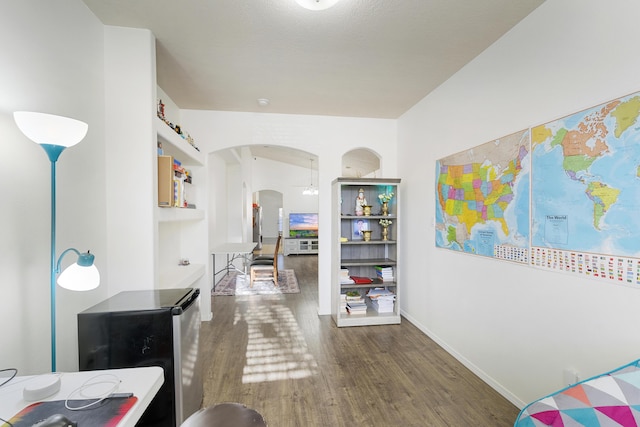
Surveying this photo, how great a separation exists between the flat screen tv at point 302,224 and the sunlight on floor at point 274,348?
620 centimetres

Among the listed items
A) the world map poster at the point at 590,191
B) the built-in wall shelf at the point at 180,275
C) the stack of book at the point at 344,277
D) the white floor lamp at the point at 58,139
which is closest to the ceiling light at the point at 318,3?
the white floor lamp at the point at 58,139

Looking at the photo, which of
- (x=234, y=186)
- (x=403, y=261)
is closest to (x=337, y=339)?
(x=403, y=261)

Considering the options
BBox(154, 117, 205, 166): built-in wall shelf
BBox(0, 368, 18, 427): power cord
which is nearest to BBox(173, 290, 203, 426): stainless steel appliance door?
BBox(0, 368, 18, 427): power cord

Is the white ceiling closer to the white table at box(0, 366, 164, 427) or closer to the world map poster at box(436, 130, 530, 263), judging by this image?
the world map poster at box(436, 130, 530, 263)

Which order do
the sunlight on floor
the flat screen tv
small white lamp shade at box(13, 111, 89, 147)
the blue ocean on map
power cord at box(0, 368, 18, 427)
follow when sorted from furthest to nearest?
the flat screen tv
the sunlight on floor
the blue ocean on map
small white lamp shade at box(13, 111, 89, 147)
power cord at box(0, 368, 18, 427)

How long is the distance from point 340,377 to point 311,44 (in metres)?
2.76

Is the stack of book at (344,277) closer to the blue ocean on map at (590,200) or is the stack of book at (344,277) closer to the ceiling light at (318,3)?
the blue ocean on map at (590,200)

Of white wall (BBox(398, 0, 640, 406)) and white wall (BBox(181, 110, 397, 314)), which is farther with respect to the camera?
white wall (BBox(181, 110, 397, 314))

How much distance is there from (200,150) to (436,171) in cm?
286

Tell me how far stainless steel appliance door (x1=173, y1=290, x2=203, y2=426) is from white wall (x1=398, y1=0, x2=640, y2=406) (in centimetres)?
223

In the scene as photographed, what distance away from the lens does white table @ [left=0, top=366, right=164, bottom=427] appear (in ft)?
2.86

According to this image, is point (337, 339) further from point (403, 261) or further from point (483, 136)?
point (483, 136)

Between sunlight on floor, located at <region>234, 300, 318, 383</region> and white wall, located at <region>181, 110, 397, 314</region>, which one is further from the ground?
white wall, located at <region>181, 110, 397, 314</region>

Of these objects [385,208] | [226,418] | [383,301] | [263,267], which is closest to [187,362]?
[226,418]
